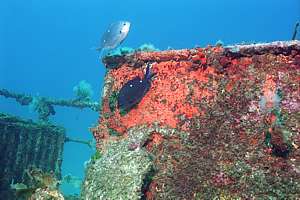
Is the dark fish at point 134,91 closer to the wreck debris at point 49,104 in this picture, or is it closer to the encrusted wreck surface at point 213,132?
the encrusted wreck surface at point 213,132

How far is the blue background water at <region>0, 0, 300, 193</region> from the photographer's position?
143125 mm

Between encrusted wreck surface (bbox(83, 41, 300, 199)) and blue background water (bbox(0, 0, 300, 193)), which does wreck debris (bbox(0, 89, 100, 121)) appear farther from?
blue background water (bbox(0, 0, 300, 193))

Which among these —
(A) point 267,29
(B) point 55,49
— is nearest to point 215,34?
(A) point 267,29

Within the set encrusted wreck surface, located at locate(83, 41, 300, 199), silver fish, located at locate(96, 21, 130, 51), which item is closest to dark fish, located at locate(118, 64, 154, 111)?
encrusted wreck surface, located at locate(83, 41, 300, 199)

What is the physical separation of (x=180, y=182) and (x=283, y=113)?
0.96m

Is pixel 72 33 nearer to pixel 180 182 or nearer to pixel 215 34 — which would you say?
pixel 215 34

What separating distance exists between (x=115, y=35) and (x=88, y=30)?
171m

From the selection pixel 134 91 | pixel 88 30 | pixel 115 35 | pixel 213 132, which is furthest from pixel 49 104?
pixel 88 30

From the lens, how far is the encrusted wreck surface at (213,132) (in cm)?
252

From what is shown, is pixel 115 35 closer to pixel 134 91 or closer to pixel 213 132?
pixel 134 91

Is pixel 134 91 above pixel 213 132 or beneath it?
above

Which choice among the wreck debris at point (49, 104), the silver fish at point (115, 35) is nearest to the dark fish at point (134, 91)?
the silver fish at point (115, 35)

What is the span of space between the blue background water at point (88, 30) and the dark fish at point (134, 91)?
127005 millimetres

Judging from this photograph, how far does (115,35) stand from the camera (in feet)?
19.6
